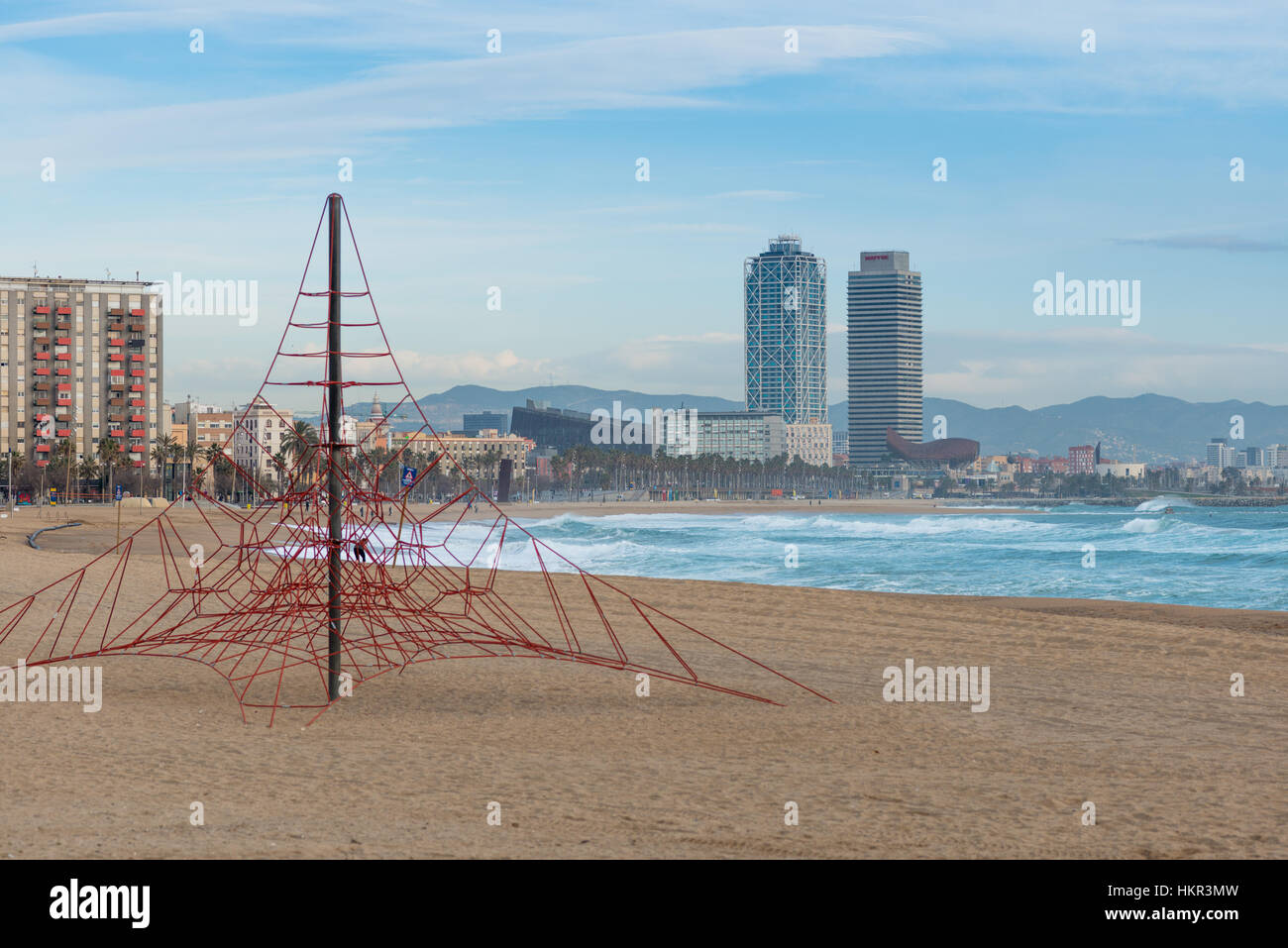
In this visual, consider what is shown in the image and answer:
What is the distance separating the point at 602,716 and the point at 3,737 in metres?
4.67

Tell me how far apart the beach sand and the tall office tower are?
137 meters

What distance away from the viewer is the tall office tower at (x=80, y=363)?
138 metres

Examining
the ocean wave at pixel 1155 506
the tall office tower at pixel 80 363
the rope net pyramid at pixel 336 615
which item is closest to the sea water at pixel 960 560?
the rope net pyramid at pixel 336 615

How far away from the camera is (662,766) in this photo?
8469 mm

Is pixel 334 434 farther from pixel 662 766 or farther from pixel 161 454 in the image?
pixel 161 454

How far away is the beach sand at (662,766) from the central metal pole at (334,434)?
584 millimetres

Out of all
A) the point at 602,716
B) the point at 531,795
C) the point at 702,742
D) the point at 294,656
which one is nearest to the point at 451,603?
the point at 294,656

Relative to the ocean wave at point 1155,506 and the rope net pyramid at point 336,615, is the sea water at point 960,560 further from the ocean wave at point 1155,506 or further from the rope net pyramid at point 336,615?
the ocean wave at point 1155,506

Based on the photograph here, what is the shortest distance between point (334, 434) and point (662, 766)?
451 centimetres

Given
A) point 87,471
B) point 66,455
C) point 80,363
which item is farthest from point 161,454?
point 80,363

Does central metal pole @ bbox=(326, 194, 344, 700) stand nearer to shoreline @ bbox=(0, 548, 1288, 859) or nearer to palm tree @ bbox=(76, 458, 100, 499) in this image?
shoreline @ bbox=(0, 548, 1288, 859)

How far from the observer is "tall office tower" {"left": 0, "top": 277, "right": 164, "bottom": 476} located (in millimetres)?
137875

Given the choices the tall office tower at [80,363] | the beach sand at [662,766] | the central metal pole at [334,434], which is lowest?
the beach sand at [662,766]
